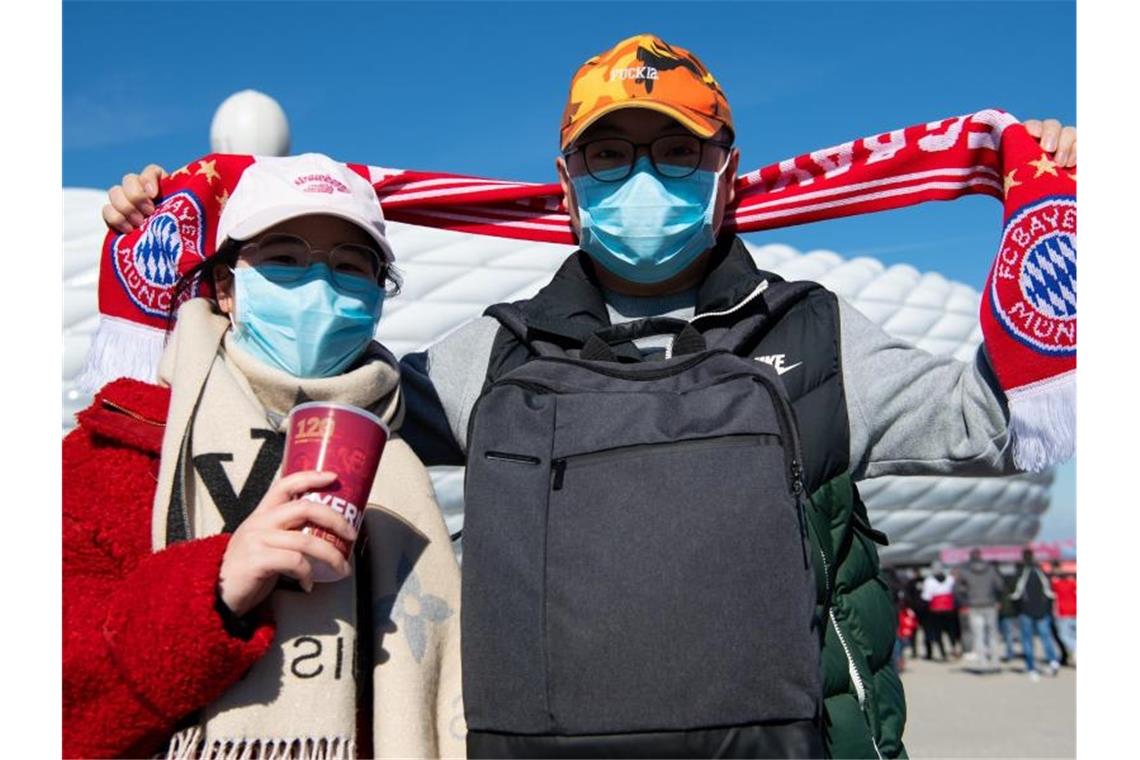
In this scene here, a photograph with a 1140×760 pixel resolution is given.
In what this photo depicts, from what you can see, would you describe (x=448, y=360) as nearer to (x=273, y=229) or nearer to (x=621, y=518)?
(x=273, y=229)

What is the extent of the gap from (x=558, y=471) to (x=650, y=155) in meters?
0.87

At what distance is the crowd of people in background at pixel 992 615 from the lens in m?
14.3

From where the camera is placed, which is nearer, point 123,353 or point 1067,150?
point 1067,150

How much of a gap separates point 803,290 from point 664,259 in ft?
1.13

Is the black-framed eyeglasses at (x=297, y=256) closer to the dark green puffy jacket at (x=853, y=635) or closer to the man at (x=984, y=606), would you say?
the dark green puffy jacket at (x=853, y=635)

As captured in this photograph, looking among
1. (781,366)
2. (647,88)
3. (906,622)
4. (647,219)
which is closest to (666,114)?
(647,88)

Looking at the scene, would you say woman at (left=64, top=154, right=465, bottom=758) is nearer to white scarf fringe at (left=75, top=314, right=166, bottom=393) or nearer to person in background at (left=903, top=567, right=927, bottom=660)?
white scarf fringe at (left=75, top=314, right=166, bottom=393)

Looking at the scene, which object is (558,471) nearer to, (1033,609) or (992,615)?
(1033,609)

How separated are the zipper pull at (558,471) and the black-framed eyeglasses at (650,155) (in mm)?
795

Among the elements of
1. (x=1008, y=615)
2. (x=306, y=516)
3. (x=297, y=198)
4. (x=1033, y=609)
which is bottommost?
(x=1008, y=615)

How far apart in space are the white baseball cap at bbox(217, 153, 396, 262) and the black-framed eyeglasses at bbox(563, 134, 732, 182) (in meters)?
0.53

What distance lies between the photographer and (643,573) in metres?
1.95

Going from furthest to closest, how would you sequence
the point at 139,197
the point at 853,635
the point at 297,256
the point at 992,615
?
the point at 992,615, the point at 139,197, the point at 297,256, the point at 853,635

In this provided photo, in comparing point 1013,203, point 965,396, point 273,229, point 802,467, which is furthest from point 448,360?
point 1013,203
